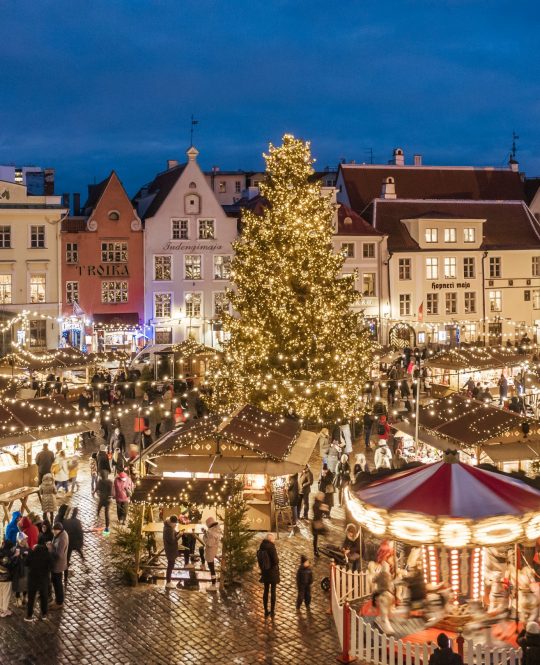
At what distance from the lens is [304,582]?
16141mm

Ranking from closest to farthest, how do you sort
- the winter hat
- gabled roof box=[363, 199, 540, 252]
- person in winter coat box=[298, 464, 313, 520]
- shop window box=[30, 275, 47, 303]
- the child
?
the winter hat < the child < person in winter coat box=[298, 464, 313, 520] < shop window box=[30, 275, 47, 303] < gabled roof box=[363, 199, 540, 252]

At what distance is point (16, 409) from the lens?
2392 centimetres

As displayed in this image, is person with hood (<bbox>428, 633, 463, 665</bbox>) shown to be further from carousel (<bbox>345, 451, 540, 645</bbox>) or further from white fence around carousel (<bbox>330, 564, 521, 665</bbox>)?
carousel (<bbox>345, 451, 540, 645</bbox>)

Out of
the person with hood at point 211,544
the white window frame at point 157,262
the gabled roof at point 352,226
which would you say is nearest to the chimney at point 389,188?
the gabled roof at point 352,226

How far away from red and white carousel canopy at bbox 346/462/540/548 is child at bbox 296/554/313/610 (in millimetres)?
1482

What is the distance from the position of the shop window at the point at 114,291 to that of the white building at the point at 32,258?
8.16 ft

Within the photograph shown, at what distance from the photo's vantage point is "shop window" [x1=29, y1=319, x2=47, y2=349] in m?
49.6

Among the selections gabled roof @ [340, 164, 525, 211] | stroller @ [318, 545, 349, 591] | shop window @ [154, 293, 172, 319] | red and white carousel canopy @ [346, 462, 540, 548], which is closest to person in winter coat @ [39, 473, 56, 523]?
stroller @ [318, 545, 349, 591]

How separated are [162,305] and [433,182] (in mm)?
23257

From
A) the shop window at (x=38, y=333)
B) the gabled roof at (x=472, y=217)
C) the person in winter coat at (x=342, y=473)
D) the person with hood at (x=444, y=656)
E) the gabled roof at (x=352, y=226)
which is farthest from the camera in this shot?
the gabled roof at (x=472, y=217)

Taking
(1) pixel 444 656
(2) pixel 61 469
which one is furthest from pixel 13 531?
(1) pixel 444 656

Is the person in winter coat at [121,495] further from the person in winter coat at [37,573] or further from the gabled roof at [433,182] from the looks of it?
the gabled roof at [433,182]

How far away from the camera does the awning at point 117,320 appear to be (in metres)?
50.5

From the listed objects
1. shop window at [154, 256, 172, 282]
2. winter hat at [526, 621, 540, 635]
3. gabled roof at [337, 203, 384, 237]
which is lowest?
winter hat at [526, 621, 540, 635]
